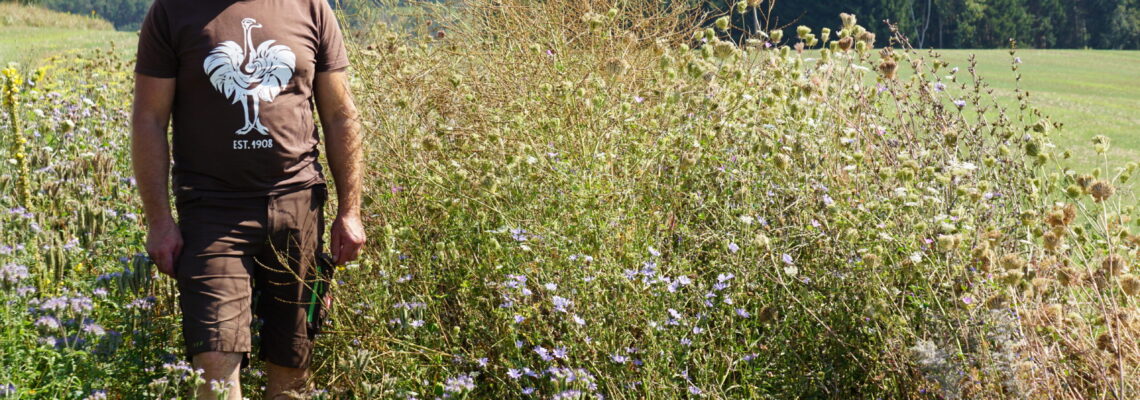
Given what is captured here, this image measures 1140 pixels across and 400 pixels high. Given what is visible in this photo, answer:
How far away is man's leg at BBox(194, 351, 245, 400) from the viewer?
2.84m

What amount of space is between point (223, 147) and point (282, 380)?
89 centimetres

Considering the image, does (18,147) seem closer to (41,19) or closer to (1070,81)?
(1070,81)

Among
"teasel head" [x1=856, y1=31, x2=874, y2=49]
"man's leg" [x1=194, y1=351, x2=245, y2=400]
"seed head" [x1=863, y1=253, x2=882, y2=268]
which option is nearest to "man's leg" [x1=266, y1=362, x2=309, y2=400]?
"man's leg" [x1=194, y1=351, x2=245, y2=400]

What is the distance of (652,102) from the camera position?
518 centimetres

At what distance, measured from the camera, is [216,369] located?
2861 mm

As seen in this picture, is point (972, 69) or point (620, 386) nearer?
point (620, 386)

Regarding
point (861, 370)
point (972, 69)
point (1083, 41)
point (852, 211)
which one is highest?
point (972, 69)

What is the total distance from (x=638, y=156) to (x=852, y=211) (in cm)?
84

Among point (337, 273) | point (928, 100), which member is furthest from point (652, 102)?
point (337, 273)

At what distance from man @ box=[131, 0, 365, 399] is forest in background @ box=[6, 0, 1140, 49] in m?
47.8

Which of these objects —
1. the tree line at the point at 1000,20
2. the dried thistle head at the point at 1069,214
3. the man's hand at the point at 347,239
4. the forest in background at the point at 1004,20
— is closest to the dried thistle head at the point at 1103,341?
the dried thistle head at the point at 1069,214

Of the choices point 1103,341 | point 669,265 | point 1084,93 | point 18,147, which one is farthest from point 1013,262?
point 1084,93

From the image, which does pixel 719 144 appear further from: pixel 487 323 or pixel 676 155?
pixel 487 323

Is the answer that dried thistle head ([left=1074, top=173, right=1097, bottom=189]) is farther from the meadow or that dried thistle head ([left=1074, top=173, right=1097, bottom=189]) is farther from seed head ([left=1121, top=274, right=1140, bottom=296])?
seed head ([left=1121, top=274, right=1140, bottom=296])
